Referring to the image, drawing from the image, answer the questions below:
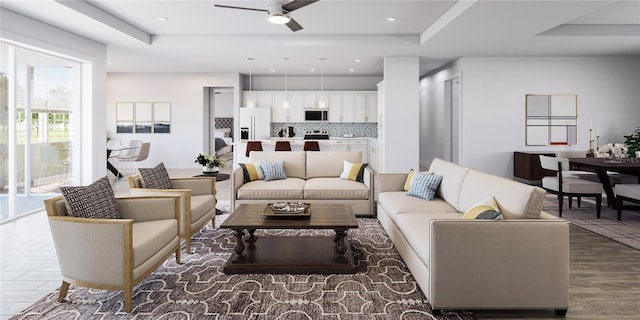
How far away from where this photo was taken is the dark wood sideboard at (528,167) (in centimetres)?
714

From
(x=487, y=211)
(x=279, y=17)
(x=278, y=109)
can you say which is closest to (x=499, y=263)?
(x=487, y=211)

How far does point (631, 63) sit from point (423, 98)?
15.7 ft

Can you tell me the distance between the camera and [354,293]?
266cm

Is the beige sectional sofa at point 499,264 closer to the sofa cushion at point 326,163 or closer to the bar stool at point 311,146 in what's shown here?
the sofa cushion at point 326,163

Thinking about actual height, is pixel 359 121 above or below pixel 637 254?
above

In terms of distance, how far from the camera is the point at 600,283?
2818 mm

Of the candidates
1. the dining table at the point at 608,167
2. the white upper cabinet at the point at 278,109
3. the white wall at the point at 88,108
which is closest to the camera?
the dining table at the point at 608,167

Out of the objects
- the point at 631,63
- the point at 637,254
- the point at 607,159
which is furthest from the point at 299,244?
the point at 631,63

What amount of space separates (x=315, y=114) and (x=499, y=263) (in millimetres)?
→ 8539

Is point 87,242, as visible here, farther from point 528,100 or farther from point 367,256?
point 528,100

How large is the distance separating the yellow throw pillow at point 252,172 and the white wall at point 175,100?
5.29 meters

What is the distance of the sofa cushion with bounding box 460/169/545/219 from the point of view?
8.01 feet

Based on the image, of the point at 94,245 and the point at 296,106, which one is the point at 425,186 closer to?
the point at 94,245

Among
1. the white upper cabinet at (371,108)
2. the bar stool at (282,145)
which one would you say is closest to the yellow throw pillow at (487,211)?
the bar stool at (282,145)
